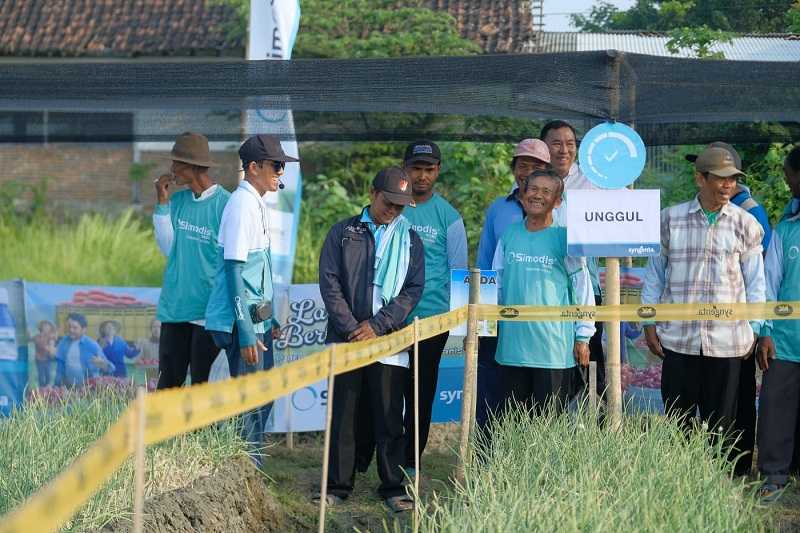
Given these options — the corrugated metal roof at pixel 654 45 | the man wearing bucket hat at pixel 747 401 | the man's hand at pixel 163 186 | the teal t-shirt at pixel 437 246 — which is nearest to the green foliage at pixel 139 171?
the corrugated metal roof at pixel 654 45

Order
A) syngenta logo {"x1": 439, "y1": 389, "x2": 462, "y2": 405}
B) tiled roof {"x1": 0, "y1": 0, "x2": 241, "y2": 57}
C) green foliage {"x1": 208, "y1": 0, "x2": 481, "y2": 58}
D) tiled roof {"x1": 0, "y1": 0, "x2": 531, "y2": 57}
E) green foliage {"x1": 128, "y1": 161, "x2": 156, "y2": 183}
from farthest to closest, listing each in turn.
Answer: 1. tiled roof {"x1": 0, "y1": 0, "x2": 241, "y2": 57}
2. tiled roof {"x1": 0, "y1": 0, "x2": 531, "y2": 57}
3. green foliage {"x1": 128, "y1": 161, "x2": 156, "y2": 183}
4. green foliage {"x1": 208, "y1": 0, "x2": 481, "y2": 58}
5. syngenta logo {"x1": 439, "y1": 389, "x2": 462, "y2": 405}

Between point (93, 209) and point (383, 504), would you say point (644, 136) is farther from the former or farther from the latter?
point (93, 209)

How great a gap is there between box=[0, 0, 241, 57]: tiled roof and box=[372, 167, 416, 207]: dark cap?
14.5 meters

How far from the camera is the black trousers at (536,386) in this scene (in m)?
6.91

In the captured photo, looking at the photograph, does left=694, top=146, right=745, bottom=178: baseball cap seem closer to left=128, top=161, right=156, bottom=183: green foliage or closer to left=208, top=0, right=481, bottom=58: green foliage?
left=208, top=0, right=481, bottom=58: green foliage

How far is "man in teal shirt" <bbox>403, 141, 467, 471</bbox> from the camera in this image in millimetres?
7508

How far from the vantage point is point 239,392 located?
12.1 ft

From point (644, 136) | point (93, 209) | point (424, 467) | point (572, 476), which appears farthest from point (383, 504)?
point (93, 209)

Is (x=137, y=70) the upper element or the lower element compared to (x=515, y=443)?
upper

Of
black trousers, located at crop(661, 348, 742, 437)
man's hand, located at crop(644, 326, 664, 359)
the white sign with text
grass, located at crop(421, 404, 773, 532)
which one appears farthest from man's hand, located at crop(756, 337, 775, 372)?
grass, located at crop(421, 404, 773, 532)

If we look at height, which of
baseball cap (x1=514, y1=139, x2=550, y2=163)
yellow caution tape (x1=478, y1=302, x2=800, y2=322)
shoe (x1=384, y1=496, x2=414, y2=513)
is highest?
baseball cap (x1=514, y1=139, x2=550, y2=163)

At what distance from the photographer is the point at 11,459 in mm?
5672

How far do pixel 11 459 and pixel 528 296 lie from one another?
2854 mm

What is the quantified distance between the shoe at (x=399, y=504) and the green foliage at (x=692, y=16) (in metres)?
12.1
